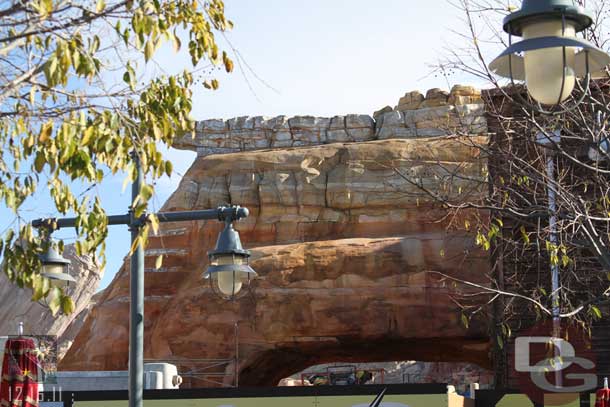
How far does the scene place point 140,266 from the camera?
8.78 meters

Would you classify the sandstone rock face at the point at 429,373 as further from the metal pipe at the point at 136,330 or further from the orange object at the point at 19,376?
the metal pipe at the point at 136,330

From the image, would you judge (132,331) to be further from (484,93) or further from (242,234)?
A: (242,234)

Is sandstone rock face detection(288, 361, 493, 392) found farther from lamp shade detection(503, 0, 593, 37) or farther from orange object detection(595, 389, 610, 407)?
lamp shade detection(503, 0, 593, 37)

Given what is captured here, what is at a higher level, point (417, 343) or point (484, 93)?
point (484, 93)

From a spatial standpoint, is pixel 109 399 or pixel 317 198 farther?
pixel 317 198

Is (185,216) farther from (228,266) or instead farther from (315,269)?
(315,269)

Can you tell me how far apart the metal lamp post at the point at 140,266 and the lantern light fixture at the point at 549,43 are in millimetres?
4094

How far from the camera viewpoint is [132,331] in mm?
8609

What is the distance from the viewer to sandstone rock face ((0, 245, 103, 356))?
58169 mm

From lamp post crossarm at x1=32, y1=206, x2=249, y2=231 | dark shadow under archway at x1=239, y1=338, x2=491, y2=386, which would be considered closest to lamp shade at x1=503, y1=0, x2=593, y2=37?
lamp post crossarm at x1=32, y1=206, x2=249, y2=231

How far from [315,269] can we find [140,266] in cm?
2226

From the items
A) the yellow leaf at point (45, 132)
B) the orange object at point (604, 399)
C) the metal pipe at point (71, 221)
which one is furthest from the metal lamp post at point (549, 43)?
the orange object at point (604, 399)

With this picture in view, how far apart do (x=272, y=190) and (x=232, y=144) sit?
515 cm

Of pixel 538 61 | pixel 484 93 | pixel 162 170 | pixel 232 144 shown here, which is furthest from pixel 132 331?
pixel 232 144
